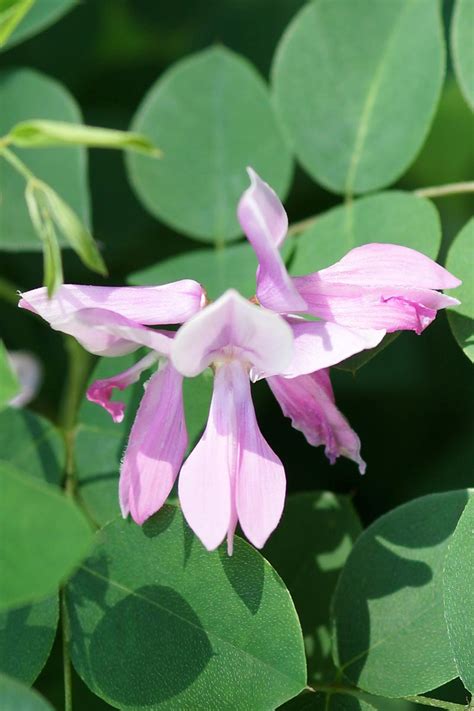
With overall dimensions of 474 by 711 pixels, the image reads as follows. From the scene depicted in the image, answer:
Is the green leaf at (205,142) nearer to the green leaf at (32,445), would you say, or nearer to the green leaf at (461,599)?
the green leaf at (32,445)

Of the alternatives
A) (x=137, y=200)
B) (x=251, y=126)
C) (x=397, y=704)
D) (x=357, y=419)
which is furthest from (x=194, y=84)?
(x=397, y=704)

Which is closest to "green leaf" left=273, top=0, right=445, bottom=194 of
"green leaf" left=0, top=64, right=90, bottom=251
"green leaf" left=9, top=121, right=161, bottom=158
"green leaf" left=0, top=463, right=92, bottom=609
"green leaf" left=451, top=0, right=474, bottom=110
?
"green leaf" left=451, top=0, right=474, bottom=110

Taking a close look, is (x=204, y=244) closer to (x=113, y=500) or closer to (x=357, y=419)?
(x=357, y=419)

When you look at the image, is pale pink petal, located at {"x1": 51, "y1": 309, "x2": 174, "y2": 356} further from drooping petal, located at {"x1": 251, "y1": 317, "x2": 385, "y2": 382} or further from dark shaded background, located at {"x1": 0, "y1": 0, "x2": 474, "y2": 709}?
dark shaded background, located at {"x1": 0, "y1": 0, "x2": 474, "y2": 709}

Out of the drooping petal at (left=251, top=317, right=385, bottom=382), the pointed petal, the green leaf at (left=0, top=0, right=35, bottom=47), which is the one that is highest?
the green leaf at (left=0, top=0, right=35, bottom=47)

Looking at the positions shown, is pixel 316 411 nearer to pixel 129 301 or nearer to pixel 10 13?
pixel 129 301

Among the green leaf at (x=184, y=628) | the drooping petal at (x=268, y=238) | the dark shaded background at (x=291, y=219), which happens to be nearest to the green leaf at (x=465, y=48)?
the dark shaded background at (x=291, y=219)

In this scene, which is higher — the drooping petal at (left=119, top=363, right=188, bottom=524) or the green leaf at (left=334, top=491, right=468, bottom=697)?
the drooping petal at (left=119, top=363, right=188, bottom=524)
